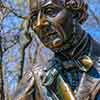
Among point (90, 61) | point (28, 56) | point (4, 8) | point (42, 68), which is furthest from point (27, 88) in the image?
point (4, 8)

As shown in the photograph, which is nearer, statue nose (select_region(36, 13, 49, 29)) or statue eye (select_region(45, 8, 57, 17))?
statue nose (select_region(36, 13, 49, 29))

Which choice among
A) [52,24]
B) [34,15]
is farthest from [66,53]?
[34,15]

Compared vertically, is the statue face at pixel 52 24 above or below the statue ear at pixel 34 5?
below

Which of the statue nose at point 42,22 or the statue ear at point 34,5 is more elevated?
the statue ear at point 34,5

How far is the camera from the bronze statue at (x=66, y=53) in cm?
487

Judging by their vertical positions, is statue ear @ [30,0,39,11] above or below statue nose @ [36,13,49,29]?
above

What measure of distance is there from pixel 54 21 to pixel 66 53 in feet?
0.90

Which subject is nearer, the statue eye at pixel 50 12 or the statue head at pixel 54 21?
the statue head at pixel 54 21

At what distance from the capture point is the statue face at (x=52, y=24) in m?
4.83

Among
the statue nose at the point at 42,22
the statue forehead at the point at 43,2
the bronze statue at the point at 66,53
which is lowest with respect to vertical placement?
the bronze statue at the point at 66,53

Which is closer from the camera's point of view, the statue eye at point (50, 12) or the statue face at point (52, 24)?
the statue face at point (52, 24)

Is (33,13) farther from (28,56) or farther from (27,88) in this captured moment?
(28,56)

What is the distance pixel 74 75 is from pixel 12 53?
13.8 metres

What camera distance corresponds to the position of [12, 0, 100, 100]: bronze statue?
4.87 metres
